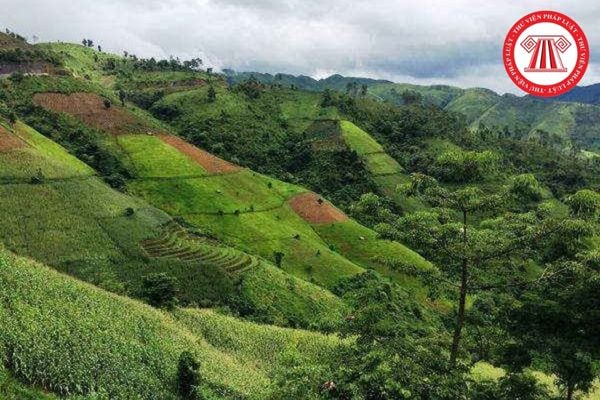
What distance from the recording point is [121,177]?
107062mm

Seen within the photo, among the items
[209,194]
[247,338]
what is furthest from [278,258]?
[247,338]

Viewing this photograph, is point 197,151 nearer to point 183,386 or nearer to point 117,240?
point 117,240

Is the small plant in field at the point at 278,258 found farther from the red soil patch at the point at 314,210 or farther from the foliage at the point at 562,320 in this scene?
the foliage at the point at 562,320

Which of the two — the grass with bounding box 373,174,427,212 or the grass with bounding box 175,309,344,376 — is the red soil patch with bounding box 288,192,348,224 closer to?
the grass with bounding box 373,174,427,212

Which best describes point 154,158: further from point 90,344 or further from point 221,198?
point 90,344

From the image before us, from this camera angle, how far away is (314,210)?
121 meters

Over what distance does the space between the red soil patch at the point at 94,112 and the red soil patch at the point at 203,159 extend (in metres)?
7.56

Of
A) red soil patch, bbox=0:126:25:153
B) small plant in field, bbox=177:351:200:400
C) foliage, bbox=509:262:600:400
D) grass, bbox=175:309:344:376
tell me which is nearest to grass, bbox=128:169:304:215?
red soil patch, bbox=0:126:25:153

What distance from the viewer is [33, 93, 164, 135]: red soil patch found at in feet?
438

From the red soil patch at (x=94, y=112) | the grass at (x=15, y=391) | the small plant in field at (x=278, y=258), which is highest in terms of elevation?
the red soil patch at (x=94, y=112)


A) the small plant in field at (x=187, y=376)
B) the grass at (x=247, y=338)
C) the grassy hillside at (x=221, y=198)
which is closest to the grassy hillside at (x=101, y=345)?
the grass at (x=247, y=338)

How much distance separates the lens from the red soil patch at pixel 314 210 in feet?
389

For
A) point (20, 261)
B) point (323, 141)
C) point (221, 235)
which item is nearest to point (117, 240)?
point (221, 235)

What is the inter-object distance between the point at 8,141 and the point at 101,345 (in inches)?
2748
